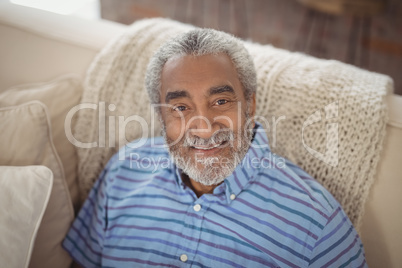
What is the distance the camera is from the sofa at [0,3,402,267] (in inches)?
40.6

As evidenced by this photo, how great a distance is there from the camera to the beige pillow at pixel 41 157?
1157mm

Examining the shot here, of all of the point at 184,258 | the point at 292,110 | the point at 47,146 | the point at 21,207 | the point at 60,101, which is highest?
the point at 292,110

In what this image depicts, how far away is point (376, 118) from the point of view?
41.5 inches

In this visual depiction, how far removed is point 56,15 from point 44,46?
162mm

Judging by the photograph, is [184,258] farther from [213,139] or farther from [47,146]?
[47,146]

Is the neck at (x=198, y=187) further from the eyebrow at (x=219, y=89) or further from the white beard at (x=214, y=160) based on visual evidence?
the eyebrow at (x=219, y=89)

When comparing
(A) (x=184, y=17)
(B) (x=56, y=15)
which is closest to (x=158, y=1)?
(A) (x=184, y=17)

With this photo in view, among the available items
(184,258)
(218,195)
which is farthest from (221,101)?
(184,258)

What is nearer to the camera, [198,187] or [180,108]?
[180,108]

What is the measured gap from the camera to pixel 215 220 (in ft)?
3.60

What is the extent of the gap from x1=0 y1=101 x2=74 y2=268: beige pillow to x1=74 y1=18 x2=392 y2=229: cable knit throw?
0.17 meters

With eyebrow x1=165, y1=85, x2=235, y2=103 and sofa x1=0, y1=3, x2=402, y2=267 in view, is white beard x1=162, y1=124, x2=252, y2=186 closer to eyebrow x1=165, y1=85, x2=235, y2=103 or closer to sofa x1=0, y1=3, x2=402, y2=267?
eyebrow x1=165, y1=85, x2=235, y2=103

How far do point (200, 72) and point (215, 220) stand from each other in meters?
0.45

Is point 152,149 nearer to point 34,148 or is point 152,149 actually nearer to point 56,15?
point 34,148
